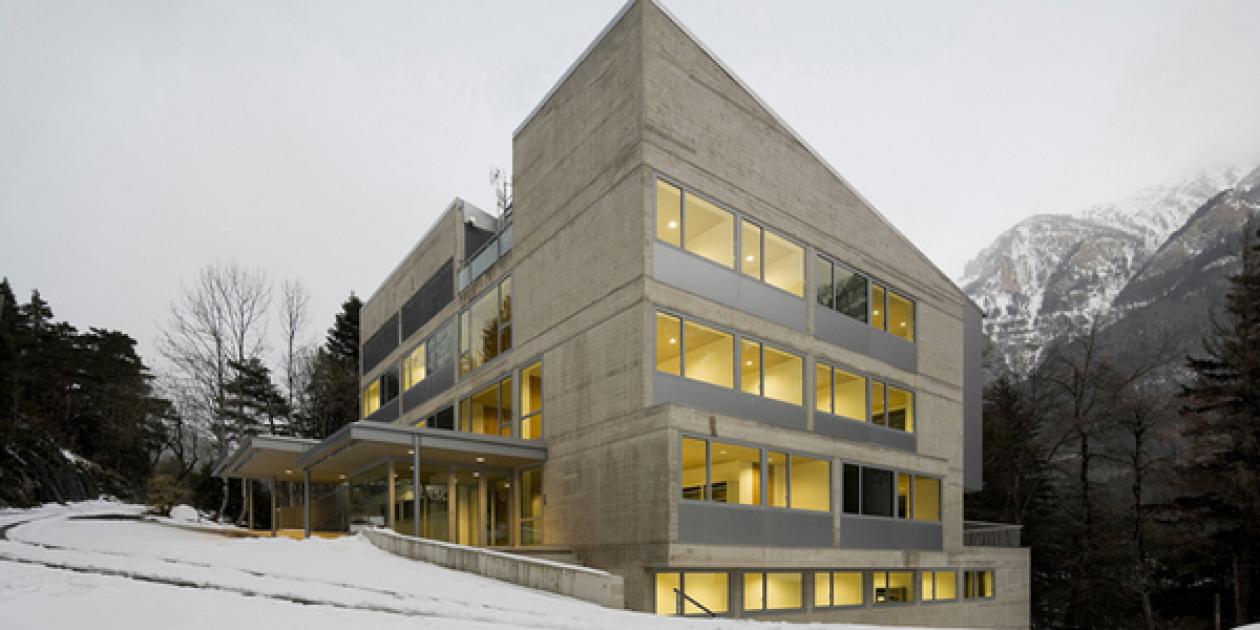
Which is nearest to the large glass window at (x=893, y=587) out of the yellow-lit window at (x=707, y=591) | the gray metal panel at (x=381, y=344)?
the yellow-lit window at (x=707, y=591)

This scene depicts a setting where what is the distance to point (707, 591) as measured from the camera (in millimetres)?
16234

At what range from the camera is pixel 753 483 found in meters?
17.4

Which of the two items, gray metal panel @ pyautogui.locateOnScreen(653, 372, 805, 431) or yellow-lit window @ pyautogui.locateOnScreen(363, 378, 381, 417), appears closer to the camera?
gray metal panel @ pyautogui.locateOnScreen(653, 372, 805, 431)

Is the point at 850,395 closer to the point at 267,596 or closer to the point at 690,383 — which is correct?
the point at 690,383

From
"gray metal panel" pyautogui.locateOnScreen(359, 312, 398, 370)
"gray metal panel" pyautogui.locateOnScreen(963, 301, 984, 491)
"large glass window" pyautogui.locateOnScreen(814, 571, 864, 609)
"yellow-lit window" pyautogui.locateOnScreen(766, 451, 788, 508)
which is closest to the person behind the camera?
"yellow-lit window" pyautogui.locateOnScreen(766, 451, 788, 508)

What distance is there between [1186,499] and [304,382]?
46.1 metres

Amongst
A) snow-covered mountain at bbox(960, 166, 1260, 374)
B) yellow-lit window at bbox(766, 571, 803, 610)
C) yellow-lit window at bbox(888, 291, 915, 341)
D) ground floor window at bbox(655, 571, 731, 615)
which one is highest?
snow-covered mountain at bbox(960, 166, 1260, 374)

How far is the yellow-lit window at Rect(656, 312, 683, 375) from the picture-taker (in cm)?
1638

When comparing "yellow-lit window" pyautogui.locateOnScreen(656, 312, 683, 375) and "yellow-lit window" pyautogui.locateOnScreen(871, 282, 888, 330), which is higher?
"yellow-lit window" pyautogui.locateOnScreen(871, 282, 888, 330)

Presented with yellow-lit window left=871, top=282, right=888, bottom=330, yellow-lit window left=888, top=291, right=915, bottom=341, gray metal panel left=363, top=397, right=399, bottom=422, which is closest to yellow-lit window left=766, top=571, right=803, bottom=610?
yellow-lit window left=871, top=282, right=888, bottom=330

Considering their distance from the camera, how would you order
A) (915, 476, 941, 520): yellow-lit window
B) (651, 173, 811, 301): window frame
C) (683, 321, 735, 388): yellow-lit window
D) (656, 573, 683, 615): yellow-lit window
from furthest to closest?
(915, 476, 941, 520): yellow-lit window < (683, 321, 735, 388): yellow-lit window < (651, 173, 811, 301): window frame < (656, 573, 683, 615): yellow-lit window

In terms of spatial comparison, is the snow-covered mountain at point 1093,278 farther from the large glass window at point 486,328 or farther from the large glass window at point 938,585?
the large glass window at point 486,328

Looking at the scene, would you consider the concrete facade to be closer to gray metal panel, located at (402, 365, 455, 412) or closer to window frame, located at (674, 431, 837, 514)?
window frame, located at (674, 431, 837, 514)

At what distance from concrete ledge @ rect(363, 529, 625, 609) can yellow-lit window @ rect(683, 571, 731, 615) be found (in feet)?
13.2
